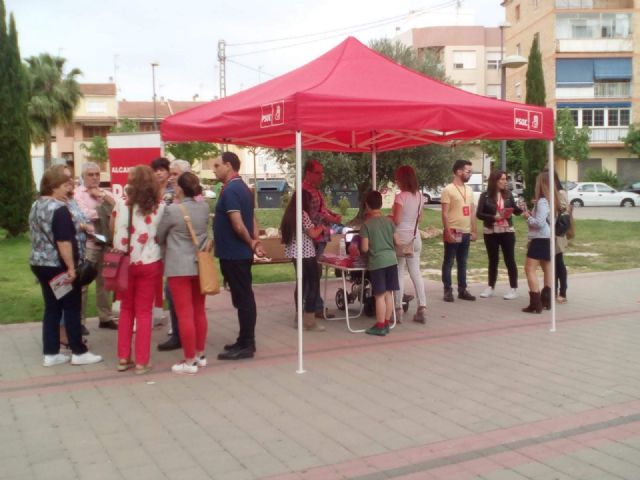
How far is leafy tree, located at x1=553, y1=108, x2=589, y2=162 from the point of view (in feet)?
143

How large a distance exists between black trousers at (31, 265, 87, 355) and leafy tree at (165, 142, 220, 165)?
3451cm

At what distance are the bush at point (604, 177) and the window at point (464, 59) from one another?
19117 millimetres

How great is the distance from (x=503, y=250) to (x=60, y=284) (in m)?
5.92

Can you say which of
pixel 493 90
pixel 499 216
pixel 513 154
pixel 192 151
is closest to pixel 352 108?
pixel 499 216

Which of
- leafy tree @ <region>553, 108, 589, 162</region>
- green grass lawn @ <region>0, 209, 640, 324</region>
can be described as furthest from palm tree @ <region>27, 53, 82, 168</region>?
leafy tree @ <region>553, 108, 589, 162</region>

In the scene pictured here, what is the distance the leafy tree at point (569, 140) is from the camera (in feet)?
143

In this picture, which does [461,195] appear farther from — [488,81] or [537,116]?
[488,81]

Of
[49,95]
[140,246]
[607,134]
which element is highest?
[49,95]

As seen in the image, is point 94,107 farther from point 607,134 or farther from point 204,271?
point 204,271

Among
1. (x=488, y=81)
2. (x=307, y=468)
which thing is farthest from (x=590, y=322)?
(x=488, y=81)

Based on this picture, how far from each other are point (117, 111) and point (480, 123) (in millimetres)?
64881

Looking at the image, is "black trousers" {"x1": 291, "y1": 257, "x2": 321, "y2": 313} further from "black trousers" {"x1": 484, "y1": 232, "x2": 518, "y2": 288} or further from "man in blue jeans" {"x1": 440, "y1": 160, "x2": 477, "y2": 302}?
"black trousers" {"x1": 484, "y1": 232, "x2": 518, "y2": 288}

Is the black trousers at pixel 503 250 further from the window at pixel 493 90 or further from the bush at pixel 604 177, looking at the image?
the window at pixel 493 90

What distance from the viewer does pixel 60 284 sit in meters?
5.93
